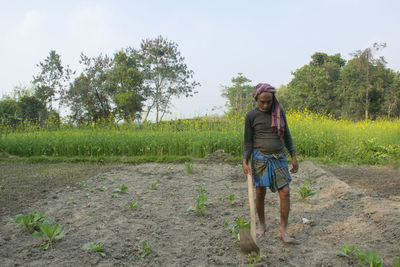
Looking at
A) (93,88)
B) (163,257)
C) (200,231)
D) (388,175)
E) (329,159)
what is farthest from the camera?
(93,88)

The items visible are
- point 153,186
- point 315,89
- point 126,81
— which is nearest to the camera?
point 153,186

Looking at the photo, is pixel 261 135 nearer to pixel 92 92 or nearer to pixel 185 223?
pixel 185 223

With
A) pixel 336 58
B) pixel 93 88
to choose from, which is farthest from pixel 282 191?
pixel 336 58

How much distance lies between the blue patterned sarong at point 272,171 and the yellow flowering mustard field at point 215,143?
4.87 metres

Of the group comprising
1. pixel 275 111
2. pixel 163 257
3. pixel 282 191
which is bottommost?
pixel 163 257

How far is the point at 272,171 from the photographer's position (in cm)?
285

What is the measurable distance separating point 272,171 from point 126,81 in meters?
18.8

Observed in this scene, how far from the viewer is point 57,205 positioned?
13.8 feet

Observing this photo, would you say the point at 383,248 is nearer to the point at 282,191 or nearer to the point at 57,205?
the point at 282,191

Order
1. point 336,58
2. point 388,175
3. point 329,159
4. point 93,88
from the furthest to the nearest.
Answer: point 336,58
point 93,88
point 329,159
point 388,175

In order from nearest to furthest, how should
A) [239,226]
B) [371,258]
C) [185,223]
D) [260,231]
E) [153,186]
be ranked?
[371,258] < [239,226] < [260,231] < [185,223] < [153,186]

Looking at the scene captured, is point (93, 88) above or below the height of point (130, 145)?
above

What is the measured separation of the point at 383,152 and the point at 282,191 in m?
6.80

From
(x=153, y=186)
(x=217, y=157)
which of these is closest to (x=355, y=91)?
(x=217, y=157)
